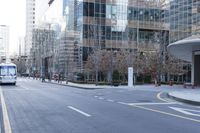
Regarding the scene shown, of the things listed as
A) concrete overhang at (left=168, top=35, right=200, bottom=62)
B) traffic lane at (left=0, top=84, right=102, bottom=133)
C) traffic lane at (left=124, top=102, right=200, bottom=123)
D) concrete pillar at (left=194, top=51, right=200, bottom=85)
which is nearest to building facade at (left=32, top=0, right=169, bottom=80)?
concrete overhang at (left=168, top=35, right=200, bottom=62)

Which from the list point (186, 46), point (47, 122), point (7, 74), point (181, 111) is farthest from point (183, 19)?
point (47, 122)

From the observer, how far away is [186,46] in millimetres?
46125

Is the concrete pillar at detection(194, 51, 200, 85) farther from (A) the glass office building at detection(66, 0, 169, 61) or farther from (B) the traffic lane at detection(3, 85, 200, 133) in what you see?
(B) the traffic lane at detection(3, 85, 200, 133)

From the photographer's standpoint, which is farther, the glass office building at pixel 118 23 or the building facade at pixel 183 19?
the building facade at pixel 183 19

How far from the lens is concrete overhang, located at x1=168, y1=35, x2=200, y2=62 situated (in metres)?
42.8

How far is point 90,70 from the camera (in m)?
66.1

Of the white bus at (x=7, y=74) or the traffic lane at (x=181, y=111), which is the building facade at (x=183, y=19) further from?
the traffic lane at (x=181, y=111)

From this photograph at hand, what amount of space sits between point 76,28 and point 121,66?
2398cm

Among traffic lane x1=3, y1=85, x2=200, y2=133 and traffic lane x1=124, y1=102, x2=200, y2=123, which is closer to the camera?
traffic lane x1=3, y1=85, x2=200, y2=133

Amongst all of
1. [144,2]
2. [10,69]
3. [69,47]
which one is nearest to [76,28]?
[69,47]

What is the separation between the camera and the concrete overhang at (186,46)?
42781 mm

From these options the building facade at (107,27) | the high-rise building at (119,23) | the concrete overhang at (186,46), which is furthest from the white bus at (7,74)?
the high-rise building at (119,23)

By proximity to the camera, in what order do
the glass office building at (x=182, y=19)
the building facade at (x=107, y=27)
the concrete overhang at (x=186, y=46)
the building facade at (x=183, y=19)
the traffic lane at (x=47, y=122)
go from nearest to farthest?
the traffic lane at (x=47, y=122), the concrete overhang at (x=186, y=46), the building facade at (x=107, y=27), the building facade at (x=183, y=19), the glass office building at (x=182, y=19)

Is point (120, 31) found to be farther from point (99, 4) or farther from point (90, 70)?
point (90, 70)
